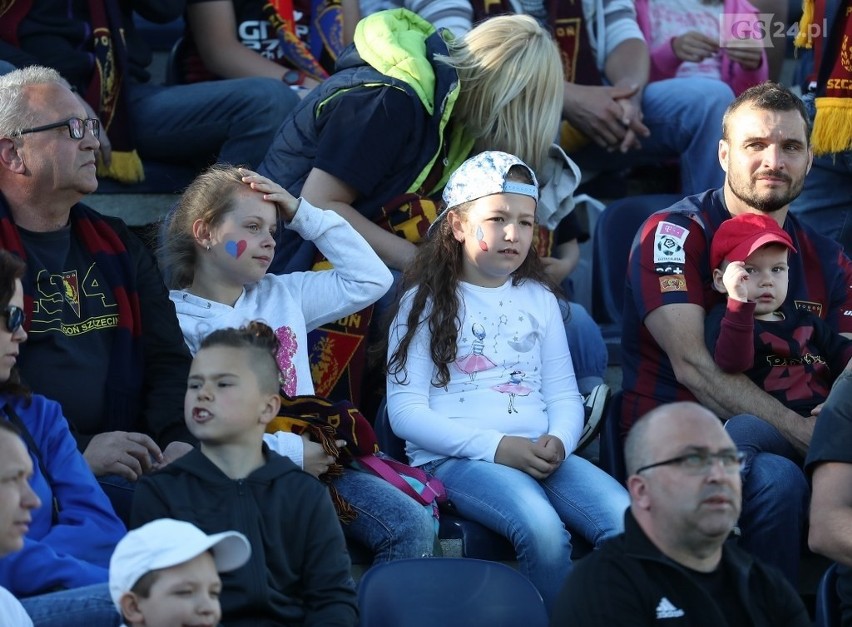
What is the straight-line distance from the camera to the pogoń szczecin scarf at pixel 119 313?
12.1ft

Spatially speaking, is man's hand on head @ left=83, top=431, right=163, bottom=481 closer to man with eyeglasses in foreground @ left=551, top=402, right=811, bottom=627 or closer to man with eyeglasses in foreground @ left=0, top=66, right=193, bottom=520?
man with eyeglasses in foreground @ left=0, top=66, right=193, bottom=520

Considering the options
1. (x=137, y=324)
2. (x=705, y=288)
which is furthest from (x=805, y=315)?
(x=137, y=324)

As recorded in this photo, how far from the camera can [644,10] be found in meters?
6.03

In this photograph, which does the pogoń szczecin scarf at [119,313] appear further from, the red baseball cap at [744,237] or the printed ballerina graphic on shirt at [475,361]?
the red baseball cap at [744,237]

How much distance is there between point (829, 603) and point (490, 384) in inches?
46.4

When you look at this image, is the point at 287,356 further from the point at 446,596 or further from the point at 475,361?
the point at 446,596

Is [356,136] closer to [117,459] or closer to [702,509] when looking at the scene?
[117,459]

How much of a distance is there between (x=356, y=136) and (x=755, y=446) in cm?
153

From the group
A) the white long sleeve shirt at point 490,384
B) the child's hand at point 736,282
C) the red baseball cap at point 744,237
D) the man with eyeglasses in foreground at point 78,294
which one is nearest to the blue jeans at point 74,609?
the man with eyeglasses in foreground at point 78,294

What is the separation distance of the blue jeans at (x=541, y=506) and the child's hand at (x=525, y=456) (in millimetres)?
20

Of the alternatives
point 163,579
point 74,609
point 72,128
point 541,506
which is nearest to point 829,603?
point 541,506

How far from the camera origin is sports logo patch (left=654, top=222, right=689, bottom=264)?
419 centimetres

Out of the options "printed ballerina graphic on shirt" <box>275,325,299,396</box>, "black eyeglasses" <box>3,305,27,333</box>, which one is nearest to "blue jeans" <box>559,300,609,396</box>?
"printed ballerina graphic on shirt" <box>275,325,299,396</box>

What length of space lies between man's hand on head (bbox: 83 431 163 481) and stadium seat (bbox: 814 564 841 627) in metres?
1.60
